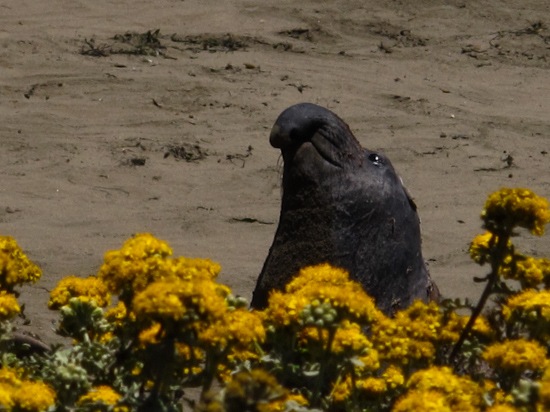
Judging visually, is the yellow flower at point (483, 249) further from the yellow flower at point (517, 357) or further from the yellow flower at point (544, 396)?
the yellow flower at point (544, 396)

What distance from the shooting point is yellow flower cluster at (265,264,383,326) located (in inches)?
126

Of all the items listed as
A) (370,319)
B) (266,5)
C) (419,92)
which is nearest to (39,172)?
(419,92)

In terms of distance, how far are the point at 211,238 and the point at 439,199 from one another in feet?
5.05

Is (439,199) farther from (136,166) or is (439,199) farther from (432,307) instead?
(432,307)

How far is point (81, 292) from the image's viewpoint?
3.99 metres

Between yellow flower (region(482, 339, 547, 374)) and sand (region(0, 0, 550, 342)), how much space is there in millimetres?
3001

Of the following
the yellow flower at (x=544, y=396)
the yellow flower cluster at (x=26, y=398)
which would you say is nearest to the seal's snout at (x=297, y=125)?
the yellow flower cluster at (x=26, y=398)

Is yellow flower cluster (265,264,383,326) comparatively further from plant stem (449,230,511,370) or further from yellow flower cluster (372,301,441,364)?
plant stem (449,230,511,370)

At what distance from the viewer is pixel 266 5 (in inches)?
482

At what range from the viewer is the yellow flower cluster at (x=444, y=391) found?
2.90 meters

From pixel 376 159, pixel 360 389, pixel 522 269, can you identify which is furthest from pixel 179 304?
pixel 376 159

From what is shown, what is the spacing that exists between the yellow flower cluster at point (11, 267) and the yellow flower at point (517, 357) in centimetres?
125

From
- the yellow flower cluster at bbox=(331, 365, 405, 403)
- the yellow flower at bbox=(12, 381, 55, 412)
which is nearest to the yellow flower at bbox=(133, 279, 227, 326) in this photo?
the yellow flower at bbox=(12, 381, 55, 412)

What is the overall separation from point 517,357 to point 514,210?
383mm
